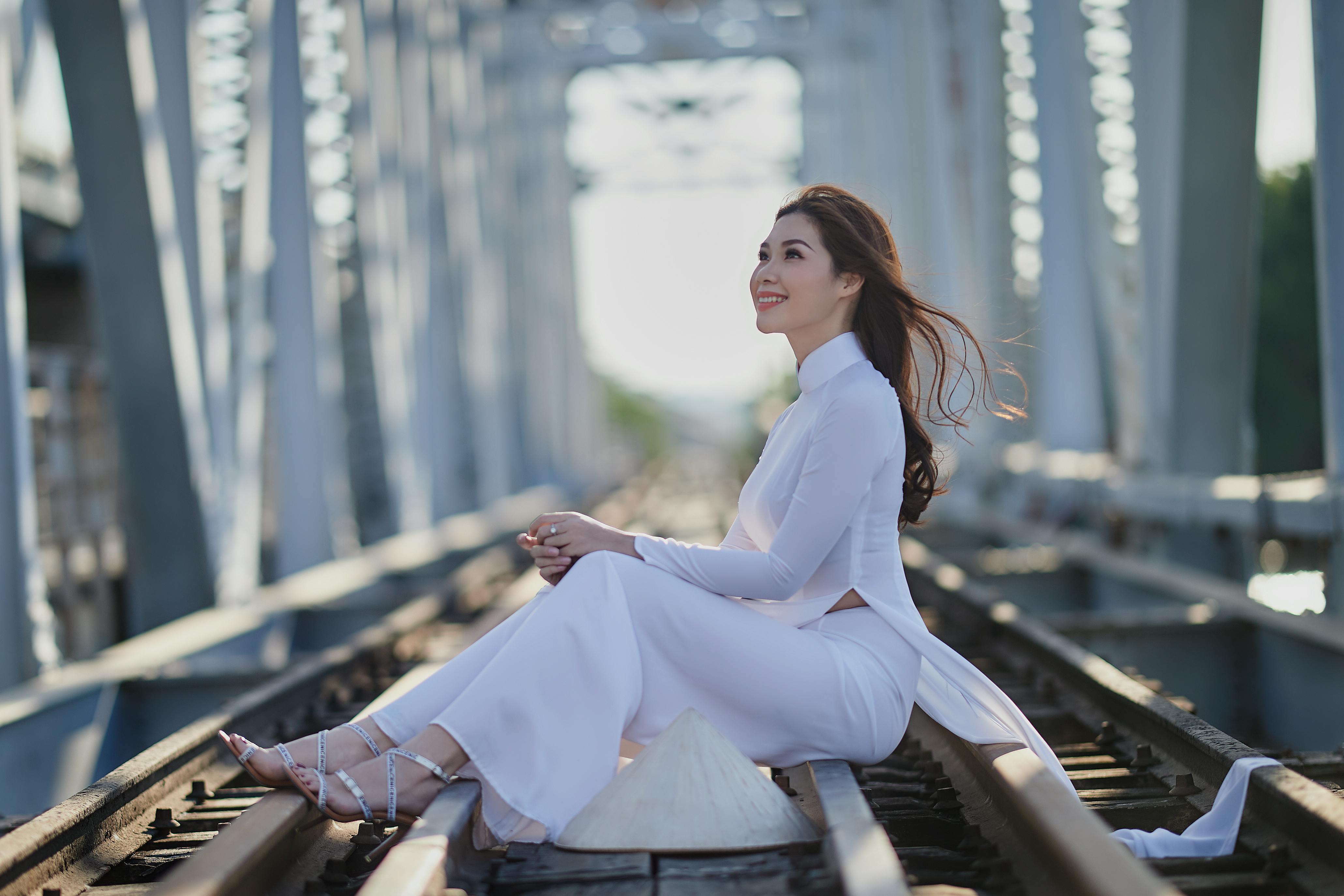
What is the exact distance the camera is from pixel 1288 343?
1032 inches

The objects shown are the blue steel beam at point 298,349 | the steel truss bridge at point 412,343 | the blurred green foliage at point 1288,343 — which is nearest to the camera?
the steel truss bridge at point 412,343

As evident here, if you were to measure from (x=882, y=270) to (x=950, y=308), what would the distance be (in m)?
0.21

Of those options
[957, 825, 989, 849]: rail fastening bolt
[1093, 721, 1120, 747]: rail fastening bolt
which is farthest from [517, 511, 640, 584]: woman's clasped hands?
[1093, 721, 1120, 747]: rail fastening bolt

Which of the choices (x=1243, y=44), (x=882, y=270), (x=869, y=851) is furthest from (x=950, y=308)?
(x=1243, y=44)

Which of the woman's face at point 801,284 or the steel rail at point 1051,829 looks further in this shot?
the woman's face at point 801,284

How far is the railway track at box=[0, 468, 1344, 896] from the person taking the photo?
1925 mm

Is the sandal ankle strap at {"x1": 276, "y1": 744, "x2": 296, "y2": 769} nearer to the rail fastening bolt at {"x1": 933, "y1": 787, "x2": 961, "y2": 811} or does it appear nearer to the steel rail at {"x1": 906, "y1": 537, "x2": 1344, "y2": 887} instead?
the rail fastening bolt at {"x1": 933, "y1": 787, "x2": 961, "y2": 811}

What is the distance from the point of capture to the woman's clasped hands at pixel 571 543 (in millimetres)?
2436

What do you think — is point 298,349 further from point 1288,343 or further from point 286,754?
point 1288,343

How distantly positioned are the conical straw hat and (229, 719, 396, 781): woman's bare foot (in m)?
0.41

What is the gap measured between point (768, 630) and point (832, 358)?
0.57 m

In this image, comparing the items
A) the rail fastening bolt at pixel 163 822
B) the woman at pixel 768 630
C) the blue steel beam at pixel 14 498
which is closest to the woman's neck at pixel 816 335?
the woman at pixel 768 630

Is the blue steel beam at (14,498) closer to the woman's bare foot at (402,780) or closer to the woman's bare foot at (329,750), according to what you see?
the woman's bare foot at (329,750)

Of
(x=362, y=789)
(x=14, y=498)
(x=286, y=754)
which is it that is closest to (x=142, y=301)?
(x=14, y=498)
